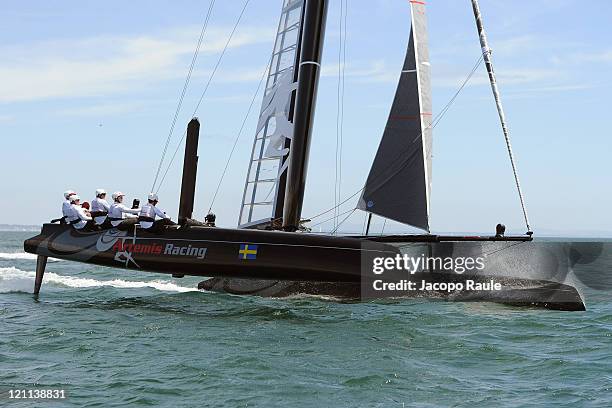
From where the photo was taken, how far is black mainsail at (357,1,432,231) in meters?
14.1

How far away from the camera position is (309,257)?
450 inches

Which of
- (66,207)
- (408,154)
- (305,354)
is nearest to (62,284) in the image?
(66,207)

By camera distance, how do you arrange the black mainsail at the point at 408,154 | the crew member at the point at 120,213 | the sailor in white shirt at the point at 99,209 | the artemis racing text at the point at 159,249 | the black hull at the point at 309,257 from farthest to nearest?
1. the black mainsail at the point at 408,154
2. the sailor in white shirt at the point at 99,209
3. the crew member at the point at 120,213
4. the artemis racing text at the point at 159,249
5. the black hull at the point at 309,257

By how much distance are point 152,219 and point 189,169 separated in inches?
42.4

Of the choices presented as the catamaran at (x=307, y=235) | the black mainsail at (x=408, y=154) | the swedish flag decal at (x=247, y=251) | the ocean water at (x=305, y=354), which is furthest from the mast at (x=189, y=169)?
the black mainsail at (x=408, y=154)

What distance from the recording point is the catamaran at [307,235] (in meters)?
11.6

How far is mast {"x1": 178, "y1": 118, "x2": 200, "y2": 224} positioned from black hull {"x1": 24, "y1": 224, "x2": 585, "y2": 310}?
15.5 inches

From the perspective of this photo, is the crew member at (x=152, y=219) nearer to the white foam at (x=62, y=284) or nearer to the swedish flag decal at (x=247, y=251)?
the swedish flag decal at (x=247, y=251)

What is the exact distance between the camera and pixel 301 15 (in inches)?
596

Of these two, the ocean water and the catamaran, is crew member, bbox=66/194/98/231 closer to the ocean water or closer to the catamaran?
the catamaran

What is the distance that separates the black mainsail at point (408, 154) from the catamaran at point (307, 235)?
2cm

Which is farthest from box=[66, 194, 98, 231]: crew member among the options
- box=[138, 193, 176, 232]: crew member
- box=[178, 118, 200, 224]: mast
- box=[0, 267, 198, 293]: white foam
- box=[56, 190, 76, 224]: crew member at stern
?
box=[0, 267, 198, 293]: white foam

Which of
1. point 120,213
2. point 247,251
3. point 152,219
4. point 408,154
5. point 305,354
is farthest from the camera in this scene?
point 408,154

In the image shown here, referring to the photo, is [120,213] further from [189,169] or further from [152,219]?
[189,169]
